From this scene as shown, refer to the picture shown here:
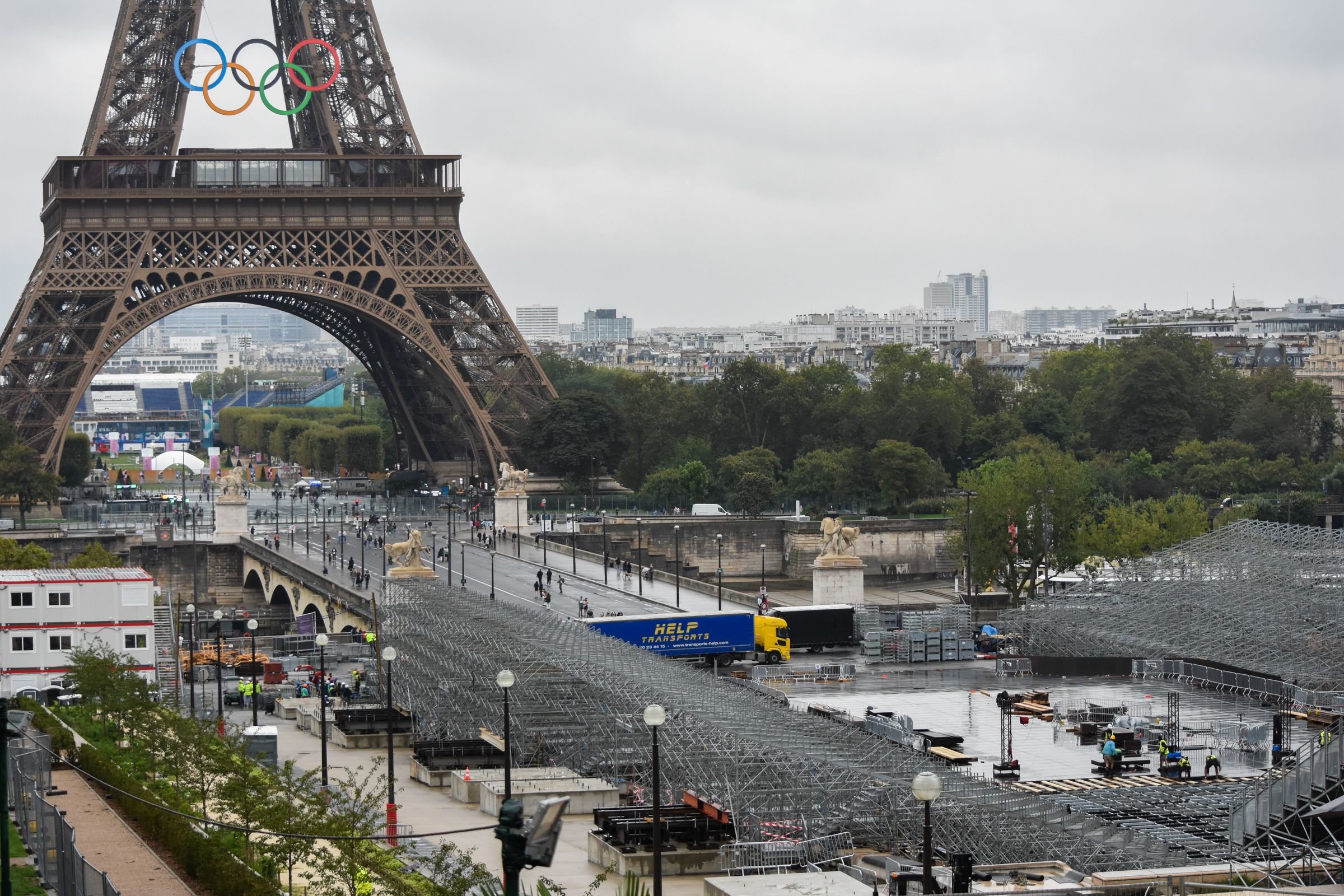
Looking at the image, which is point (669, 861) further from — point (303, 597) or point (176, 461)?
point (176, 461)

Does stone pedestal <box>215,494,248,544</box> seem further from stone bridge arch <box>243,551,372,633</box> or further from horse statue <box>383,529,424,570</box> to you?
horse statue <box>383,529,424,570</box>

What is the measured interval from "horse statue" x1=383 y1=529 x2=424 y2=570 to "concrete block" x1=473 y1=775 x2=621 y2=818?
2586cm

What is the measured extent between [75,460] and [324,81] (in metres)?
35.7

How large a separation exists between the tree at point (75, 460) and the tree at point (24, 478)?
2256cm

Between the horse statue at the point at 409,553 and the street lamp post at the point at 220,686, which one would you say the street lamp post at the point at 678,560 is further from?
the street lamp post at the point at 220,686

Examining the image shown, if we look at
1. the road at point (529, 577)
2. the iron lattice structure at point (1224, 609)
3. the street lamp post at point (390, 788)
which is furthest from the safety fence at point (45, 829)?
the iron lattice structure at point (1224, 609)

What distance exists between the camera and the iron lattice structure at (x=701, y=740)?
32.0 m

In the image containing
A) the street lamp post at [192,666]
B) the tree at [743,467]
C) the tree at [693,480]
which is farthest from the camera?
the tree at [743,467]

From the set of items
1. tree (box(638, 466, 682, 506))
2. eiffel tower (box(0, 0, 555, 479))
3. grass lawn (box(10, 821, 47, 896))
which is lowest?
grass lawn (box(10, 821, 47, 896))

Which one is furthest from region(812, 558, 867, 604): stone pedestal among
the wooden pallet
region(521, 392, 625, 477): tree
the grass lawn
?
the grass lawn

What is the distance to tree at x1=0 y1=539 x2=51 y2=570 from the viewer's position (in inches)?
2539

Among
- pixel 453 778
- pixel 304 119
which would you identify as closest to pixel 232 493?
pixel 304 119

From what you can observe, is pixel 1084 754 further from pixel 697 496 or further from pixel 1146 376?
pixel 1146 376

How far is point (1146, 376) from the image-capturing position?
119 m
